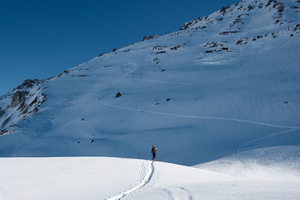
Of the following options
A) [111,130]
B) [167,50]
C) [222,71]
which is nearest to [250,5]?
[167,50]

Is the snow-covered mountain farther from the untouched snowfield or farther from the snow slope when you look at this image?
the untouched snowfield

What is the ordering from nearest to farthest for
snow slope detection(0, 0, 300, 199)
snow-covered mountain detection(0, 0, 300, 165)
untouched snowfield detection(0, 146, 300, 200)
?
untouched snowfield detection(0, 146, 300, 200), snow slope detection(0, 0, 300, 199), snow-covered mountain detection(0, 0, 300, 165)

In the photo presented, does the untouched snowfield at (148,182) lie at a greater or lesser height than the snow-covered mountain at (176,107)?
lesser

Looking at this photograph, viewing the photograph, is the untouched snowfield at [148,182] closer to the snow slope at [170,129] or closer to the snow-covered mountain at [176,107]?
the snow slope at [170,129]

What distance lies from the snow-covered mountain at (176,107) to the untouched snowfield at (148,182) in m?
2.99

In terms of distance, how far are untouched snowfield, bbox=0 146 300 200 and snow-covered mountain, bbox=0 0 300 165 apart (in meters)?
2.99

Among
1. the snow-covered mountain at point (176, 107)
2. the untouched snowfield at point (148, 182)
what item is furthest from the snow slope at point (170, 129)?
the snow-covered mountain at point (176, 107)

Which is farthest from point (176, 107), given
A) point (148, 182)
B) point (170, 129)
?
point (148, 182)

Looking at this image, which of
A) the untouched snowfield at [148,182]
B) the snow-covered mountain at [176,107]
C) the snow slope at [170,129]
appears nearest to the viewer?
the untouched snowfield at [148,182]

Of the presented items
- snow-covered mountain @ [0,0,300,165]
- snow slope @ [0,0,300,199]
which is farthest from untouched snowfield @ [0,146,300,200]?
snow-covered mountain @ [0,0,300,165]

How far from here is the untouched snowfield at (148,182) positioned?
4.74 meters

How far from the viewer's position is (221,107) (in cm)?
2031

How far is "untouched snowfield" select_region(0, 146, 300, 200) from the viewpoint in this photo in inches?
187

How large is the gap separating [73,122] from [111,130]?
6131mm
